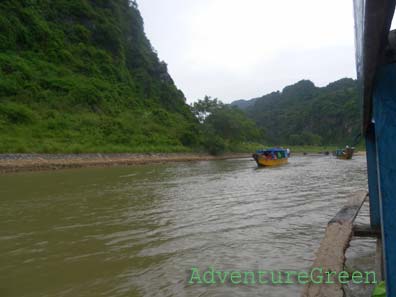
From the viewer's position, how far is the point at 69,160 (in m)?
25.0

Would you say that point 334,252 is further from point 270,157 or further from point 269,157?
point 270,157

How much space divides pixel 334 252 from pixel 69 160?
80.7 ft

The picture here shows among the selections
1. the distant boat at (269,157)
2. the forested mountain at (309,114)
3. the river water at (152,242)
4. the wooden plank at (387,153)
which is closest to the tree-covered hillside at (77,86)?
the distant boat at (269,157)

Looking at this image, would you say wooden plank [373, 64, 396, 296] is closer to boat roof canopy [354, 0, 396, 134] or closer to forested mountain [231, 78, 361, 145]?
boat roof canopy [354, 0, 396, 134]

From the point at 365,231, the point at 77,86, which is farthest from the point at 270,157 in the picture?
the point at 77,86

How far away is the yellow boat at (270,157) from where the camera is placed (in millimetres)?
27047

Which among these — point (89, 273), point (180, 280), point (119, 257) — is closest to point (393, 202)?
point (180, 280)

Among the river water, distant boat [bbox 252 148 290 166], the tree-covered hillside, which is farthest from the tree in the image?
the river water

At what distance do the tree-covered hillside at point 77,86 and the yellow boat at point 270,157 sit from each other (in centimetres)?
1383

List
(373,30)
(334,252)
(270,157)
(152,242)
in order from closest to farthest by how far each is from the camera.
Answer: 1. (373,30)
2. (334,252)
3. (152,242)
4. (270,157)

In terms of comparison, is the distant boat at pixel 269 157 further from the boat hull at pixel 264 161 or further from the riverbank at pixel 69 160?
the riverbank at pixel 69 160

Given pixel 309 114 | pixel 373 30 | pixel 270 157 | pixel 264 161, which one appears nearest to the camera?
pixel 373 30

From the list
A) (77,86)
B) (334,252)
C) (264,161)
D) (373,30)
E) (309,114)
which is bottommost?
(264,161)

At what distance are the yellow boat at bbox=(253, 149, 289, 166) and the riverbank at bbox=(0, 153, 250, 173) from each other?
37.6ft
